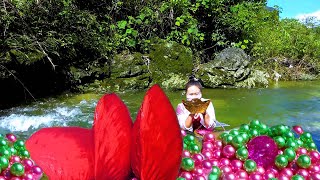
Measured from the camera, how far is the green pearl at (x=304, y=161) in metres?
1.97

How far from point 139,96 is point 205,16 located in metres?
4.30

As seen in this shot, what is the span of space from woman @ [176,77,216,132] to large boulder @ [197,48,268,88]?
604cm

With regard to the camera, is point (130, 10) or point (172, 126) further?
point (130, 10)

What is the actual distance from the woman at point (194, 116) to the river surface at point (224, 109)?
2215 millimetres

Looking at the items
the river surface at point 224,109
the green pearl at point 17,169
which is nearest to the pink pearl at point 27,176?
the green pearl at point 17,169

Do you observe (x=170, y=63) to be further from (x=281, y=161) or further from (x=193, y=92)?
(x=281, y=161)

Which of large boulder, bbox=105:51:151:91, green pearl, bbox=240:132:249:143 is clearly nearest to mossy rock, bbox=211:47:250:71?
large boulder, bbox=105:51:151:91

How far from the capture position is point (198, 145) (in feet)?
7.18

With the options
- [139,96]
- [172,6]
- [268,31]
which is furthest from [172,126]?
[268,31]

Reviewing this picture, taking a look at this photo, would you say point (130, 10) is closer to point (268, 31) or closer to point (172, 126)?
point (268, 31)

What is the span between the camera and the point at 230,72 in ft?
33.4

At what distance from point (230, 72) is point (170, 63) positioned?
4.96ft

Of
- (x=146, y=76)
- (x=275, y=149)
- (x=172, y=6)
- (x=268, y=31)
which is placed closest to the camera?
(x=275, y=149)

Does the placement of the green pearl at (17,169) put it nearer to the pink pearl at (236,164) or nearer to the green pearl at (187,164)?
the green pearl at (187,164)
